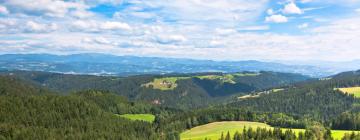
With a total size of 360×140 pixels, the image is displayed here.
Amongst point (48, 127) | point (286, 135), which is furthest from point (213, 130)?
point (48, 127)

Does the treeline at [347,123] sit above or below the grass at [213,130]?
above

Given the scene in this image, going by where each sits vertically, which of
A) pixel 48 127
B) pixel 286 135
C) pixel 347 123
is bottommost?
pixel 48 127

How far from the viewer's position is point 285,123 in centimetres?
19950

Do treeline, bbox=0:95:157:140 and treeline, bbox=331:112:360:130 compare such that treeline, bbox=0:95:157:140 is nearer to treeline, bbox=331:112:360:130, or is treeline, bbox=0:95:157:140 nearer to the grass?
the grass

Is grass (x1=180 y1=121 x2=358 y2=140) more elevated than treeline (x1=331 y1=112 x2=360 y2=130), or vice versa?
treeline (x1=331 y1=112 x2=360 y2=130)

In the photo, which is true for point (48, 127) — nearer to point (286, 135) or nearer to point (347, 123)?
point (286, 135)

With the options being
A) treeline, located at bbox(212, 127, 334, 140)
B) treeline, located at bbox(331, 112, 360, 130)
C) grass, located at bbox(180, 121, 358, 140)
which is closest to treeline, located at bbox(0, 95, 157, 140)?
grass, located at bbox(180, 121, 358, 140)

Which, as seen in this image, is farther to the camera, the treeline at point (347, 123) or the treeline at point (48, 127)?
the treeline at point (347, 123)

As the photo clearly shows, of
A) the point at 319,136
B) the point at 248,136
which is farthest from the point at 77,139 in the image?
the point at 319,136

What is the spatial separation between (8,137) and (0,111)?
38676mm

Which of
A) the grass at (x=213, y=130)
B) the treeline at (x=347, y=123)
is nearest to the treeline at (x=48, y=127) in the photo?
the grass at (x=213, y=130)

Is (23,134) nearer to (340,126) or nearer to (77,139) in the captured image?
(77,139)

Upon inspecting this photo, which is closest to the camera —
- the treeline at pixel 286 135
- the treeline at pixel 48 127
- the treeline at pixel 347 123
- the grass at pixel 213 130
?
the treeline at pixel 286 135

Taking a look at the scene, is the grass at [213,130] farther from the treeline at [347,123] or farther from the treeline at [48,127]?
the treeline at [347,123]
